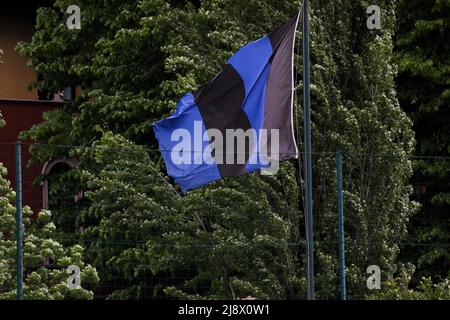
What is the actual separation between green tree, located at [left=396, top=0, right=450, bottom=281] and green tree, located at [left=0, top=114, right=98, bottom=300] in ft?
29.8

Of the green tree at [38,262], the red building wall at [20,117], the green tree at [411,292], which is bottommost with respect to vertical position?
the green tree at [411,292]

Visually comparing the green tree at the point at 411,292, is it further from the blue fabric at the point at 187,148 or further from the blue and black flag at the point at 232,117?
the blue fabric at the point at 187,148

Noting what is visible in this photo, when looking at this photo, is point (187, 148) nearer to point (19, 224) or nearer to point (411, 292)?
point (19, 224)

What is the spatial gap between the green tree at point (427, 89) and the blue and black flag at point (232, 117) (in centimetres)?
923

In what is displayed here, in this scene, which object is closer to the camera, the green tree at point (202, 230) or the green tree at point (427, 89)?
the green tree at point (202, 230)

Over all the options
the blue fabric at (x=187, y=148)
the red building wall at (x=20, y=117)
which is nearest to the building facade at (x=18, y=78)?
the red building wall at (x=20, y=117)

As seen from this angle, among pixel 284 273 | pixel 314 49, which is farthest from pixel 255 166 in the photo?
pixel 314 49

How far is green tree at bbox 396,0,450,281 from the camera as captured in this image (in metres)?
26.1

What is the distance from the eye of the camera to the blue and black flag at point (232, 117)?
1686 centimetres

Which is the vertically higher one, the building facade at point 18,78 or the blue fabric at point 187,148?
the building facade at point 18,78

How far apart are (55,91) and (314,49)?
1023cm

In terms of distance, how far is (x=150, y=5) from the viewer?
27.3 metres

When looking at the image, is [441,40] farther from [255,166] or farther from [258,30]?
[255,166]

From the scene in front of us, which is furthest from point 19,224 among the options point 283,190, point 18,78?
point 18,78
